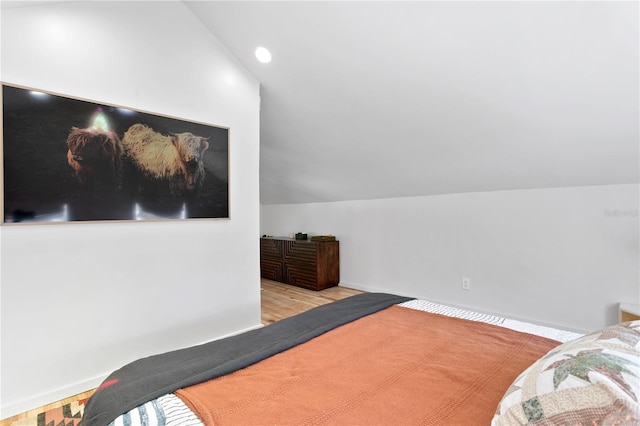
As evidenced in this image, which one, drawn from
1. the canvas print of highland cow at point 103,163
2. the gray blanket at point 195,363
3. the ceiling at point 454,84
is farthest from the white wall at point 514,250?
the canvas print of highland cow at point 103,163

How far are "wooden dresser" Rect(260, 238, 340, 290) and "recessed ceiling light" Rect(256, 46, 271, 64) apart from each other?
7.78ft

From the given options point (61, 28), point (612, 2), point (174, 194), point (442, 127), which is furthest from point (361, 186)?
point (61, 28)

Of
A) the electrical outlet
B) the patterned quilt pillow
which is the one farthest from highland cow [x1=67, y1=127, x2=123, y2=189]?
the electrical outlet

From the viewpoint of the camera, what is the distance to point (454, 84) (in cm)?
219

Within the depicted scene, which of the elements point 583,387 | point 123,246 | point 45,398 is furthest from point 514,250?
point 45,398

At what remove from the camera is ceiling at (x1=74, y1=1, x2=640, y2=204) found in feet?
5.66

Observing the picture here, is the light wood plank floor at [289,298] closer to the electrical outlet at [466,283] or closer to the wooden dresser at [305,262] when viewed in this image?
the wooden dresser at [305,262]

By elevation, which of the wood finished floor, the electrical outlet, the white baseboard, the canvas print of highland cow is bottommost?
the white baseboard

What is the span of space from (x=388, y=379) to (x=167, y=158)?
2175 millimetres

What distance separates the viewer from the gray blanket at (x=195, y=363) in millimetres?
998

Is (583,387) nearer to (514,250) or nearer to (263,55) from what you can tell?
(514,250)

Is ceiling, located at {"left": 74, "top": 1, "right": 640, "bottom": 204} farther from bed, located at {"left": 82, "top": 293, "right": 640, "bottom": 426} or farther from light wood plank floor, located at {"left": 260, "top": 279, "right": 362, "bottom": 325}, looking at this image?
light wood plank floor, located at {"left": 260, "top": 279, "right": 362, "bottom": 325}

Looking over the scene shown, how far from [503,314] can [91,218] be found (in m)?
3.53

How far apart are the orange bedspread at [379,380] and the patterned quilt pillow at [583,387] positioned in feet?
0.55
